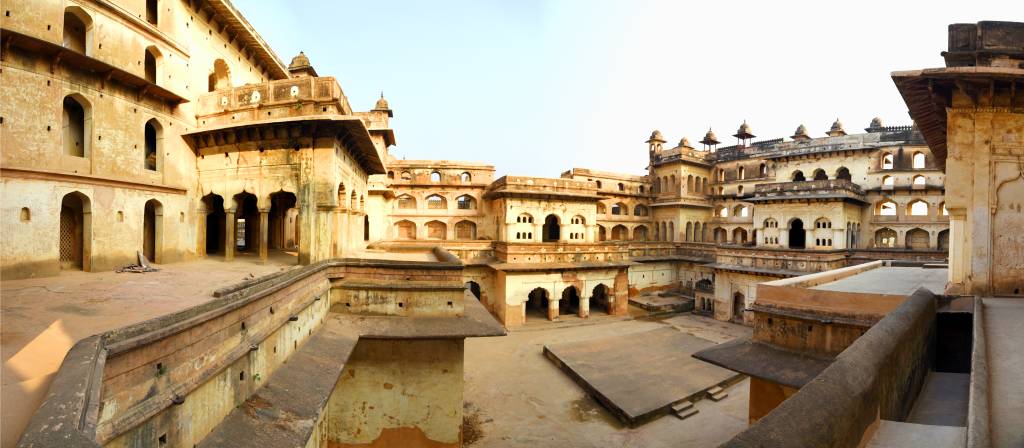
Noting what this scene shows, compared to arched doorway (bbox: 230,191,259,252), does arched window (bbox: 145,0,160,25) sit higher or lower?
higher

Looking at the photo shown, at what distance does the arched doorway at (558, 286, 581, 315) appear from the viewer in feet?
79.5

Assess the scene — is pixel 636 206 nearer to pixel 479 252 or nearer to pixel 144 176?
pixel 479 252

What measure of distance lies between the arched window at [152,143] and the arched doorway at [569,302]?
62.0 feet

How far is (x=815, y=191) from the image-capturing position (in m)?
24.9

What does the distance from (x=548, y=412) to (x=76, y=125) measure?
13.2 m

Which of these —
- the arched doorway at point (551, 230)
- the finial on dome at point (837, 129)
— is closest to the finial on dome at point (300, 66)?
the arched doorway at point (551, 230)

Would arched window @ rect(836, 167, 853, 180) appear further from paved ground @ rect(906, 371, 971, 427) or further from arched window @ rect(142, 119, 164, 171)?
arched window @ rect(142, 119, 164, 171)

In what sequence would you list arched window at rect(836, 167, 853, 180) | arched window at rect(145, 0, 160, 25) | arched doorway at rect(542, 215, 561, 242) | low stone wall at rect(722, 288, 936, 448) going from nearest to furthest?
low stone wall at rect(722, 288, 936, 448)
arched window at rect(145, 0, 160, 25)
arched window at rect(836, 167, 853, 180)
arched doorway at rect(542, 215, 561, 242)

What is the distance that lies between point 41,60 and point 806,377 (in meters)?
14.8

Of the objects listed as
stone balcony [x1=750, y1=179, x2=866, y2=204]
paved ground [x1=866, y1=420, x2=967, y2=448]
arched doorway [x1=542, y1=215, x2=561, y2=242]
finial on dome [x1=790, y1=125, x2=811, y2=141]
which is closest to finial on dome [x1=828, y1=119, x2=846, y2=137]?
finial on dome [x1=790, y1=125, x2=811, y2=141]

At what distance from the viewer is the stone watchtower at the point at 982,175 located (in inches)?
292

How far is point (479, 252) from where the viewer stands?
23.6m

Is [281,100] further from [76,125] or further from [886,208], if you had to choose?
[886,208]

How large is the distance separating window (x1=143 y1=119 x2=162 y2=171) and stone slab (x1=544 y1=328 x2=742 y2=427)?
13435 millimetres
